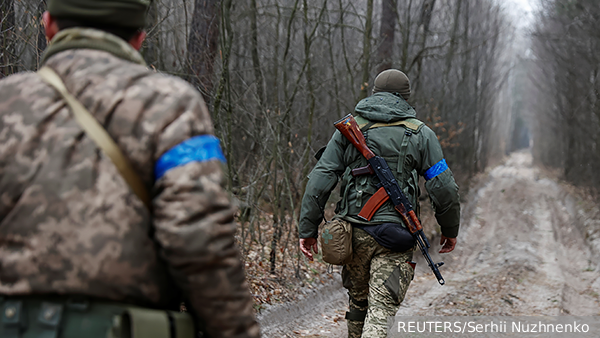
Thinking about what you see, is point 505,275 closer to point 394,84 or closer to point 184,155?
point 394,84

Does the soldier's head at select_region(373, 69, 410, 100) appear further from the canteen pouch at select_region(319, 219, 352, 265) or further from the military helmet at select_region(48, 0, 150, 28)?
the military helmet at select_region(48, 0, 150, 28)

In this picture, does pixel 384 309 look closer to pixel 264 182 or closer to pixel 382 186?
pixel 382 186

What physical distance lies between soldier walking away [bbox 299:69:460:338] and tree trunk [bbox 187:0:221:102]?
2.70m

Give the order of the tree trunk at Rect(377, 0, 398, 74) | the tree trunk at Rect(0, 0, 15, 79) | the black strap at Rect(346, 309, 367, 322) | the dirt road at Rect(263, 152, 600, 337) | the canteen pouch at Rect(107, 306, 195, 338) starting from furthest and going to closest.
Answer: the tree trunk at Rect(377, 0, 398, 74), the dirt road at Rect(263, 152, 600, 337), the tree trunk at Rect(0, 0, 15, 79), the black strap at Rect(346, 309, 367, 322), the canteen pouch at Rect(107, 306, 195, 338)

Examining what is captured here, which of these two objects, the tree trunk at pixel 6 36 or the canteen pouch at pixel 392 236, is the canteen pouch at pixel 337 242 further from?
the tree trunk at pixel 6 36

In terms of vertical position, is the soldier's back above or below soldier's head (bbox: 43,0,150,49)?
below

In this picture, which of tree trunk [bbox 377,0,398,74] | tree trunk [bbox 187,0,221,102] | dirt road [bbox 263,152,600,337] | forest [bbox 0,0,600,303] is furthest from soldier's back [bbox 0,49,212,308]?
tree trunk [bbox 377,0,398,74]

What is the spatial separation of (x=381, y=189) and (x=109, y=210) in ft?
7.67

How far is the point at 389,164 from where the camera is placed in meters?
3.44

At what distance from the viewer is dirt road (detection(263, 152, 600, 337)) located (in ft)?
20.7

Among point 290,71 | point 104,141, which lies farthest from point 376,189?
point 290,71

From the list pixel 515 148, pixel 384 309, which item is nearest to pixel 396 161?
pixel 384 309

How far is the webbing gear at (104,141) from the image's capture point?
1330mm

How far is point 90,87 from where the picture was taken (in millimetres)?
1369
